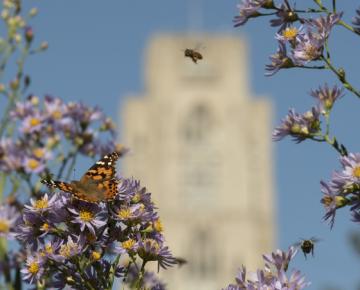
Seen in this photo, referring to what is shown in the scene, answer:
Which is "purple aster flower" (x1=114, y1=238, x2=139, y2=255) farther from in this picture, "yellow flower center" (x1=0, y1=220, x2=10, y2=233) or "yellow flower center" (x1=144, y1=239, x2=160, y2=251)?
"yellow flower center" (x1=0, y1=220, x2=10, y2=233)

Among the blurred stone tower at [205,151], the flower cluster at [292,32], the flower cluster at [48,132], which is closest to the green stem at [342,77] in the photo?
the flower cluster at [292,32]

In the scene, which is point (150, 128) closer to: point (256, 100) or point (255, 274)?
point (256, 100)

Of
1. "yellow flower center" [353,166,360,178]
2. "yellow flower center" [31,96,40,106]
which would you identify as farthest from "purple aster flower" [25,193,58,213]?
"yellow flower center" [31,96,40,106]

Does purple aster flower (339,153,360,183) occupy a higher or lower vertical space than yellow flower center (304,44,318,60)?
lower

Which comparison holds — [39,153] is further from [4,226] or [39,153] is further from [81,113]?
[4,226]

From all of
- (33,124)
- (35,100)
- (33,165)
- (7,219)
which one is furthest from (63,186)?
(35,100)

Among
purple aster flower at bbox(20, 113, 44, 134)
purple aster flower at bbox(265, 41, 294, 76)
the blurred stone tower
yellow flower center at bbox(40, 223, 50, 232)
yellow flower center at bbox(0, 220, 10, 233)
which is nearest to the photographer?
yellow flower center at bbox(40, 223, 50, 232)

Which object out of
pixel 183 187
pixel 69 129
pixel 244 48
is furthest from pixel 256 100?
pixel 69 129

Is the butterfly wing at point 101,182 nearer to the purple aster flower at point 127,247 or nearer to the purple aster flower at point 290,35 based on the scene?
the purple aster flower at point 127,247

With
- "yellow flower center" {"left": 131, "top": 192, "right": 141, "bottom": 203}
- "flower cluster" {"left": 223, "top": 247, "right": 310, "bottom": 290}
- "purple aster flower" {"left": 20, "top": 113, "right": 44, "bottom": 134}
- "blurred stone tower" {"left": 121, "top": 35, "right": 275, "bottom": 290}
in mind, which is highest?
"blurred stone tower" {"left": 121, "top": 35, "right": 275, "bottom": 290}
